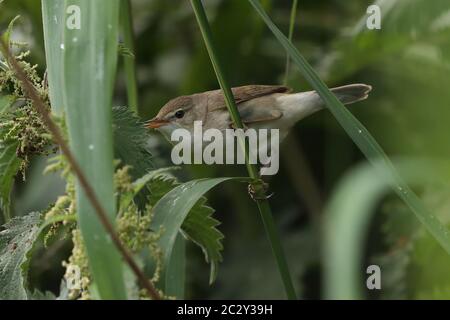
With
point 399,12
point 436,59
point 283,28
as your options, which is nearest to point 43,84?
point 399,12

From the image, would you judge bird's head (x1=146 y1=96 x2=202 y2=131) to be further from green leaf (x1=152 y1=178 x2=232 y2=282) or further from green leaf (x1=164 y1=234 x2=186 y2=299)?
green leaf (x1=164 y1=234 x2=186 y2=299)

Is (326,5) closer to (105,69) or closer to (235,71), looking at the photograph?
(235,71)

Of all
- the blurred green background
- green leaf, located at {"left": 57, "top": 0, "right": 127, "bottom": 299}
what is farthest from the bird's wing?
green leaf, located at {"left": 57, "top": 0, "right": 127, "bottom": 299}

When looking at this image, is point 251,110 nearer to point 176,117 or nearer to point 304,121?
point 176,117

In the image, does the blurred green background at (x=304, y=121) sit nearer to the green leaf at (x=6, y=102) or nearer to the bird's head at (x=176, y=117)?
the bird's head at (x=176, y=117)

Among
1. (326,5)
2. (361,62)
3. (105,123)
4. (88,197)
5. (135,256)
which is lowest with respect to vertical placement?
(135,256)

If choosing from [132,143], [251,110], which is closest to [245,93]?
[251,110]
